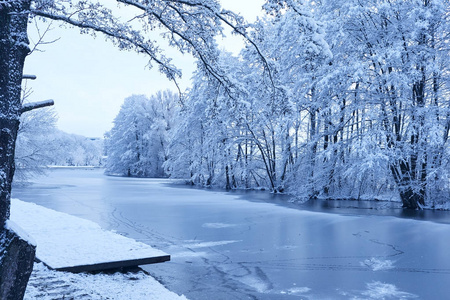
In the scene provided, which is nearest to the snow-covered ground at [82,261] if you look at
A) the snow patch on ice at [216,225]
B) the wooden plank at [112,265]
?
the wooden plank at [112,265]

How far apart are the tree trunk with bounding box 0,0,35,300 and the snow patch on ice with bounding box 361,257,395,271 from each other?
259 inches

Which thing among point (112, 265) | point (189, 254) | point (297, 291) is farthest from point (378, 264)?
point (112, 265)

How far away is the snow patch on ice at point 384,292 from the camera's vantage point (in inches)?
237

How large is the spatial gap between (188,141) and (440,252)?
34028 mm

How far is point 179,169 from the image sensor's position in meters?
44.1

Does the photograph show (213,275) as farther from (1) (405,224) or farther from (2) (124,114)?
(2) (124,114)

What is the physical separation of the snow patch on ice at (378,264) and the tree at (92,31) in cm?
490

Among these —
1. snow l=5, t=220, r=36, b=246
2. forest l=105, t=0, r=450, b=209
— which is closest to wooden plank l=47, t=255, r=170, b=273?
snow l=5, t=220, r=36, b=246

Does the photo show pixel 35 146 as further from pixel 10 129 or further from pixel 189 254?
pixel 10 129

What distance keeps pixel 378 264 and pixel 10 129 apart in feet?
A: 24.0

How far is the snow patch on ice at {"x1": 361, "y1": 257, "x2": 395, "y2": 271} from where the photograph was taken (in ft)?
25.1

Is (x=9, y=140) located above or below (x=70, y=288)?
above

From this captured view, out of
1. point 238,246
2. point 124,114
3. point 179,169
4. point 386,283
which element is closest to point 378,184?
point 238,246

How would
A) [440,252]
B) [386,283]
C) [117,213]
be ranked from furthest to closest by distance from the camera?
[117,213] → [440,252] → [386,283]
